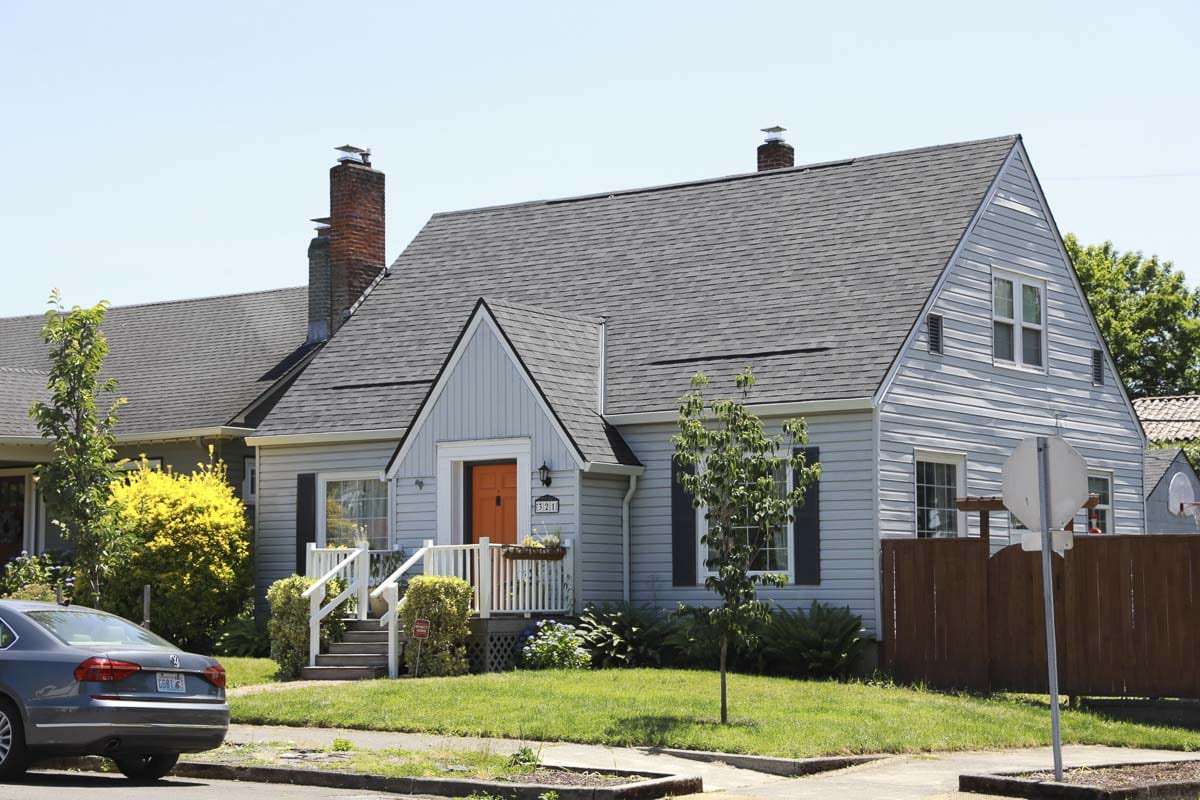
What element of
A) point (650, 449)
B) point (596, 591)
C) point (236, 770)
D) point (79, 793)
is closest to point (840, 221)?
point (650, 449)

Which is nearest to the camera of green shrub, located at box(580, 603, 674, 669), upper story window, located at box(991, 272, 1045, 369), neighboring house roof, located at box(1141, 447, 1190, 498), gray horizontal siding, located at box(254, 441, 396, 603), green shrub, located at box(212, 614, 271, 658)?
green shrub, located at box(580, 603, 674, 669)

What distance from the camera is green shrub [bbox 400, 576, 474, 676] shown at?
2033 centimetres

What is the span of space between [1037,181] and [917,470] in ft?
19.1

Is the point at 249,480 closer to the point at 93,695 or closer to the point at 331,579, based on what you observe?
the point at 331,579

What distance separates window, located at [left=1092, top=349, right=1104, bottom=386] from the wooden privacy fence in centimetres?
737

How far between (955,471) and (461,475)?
7.21 metres

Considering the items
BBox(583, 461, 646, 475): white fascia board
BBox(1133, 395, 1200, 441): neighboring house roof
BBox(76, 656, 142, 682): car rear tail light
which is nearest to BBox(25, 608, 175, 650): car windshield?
BBox(76, 656, 142, 682): car rear tail light

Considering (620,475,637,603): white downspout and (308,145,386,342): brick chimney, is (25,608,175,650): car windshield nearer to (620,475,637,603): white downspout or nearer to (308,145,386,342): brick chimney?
(620,475,637,603): white downspout

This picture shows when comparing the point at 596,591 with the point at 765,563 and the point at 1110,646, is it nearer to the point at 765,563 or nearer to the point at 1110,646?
the point at 765,563

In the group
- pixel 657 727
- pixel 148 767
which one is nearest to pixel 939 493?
pixel 657 727

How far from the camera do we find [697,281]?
24891mm

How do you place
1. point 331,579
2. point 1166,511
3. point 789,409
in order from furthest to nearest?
point 1166,511 < point 331,579 < point 789,409

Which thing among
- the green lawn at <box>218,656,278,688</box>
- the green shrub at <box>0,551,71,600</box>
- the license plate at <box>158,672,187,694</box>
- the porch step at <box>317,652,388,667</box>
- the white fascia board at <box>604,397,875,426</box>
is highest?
the white fascia board at <box>604,397,875,426</box>

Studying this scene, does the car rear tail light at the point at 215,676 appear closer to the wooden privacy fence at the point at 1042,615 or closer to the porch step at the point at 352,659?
the porch step at the point at 352,659
